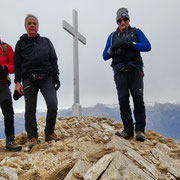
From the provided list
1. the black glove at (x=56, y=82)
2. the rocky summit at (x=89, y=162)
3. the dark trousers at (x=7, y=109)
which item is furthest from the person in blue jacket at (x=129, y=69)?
the dark trousers at (x=7, y=109)

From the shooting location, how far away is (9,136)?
3994mm

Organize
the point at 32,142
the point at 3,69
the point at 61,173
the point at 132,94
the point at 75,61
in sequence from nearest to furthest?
the point at 61,173 < the point at 3,69 < the point at 32,142 < the point at 132,94 < the point at 75,61

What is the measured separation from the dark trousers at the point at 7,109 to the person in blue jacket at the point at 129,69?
2.32 metres

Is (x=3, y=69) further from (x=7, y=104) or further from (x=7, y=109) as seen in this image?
(x=7, y=109)

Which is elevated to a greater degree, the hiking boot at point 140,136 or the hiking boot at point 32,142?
the hiking boot at point 140,136

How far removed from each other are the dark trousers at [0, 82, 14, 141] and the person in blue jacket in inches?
91.3

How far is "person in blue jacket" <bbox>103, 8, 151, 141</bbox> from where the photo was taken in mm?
4176

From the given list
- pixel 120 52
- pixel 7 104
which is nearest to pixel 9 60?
pixel 7 104

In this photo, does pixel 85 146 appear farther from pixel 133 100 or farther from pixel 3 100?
pixel 3 100

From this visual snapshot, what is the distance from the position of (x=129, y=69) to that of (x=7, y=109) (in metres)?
2.67

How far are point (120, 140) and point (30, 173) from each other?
1.91 meters

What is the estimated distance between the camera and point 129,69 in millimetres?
4172

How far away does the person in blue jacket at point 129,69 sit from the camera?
4.18m

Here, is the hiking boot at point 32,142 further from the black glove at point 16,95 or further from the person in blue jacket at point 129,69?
the person in blue jacket at point 129,69
